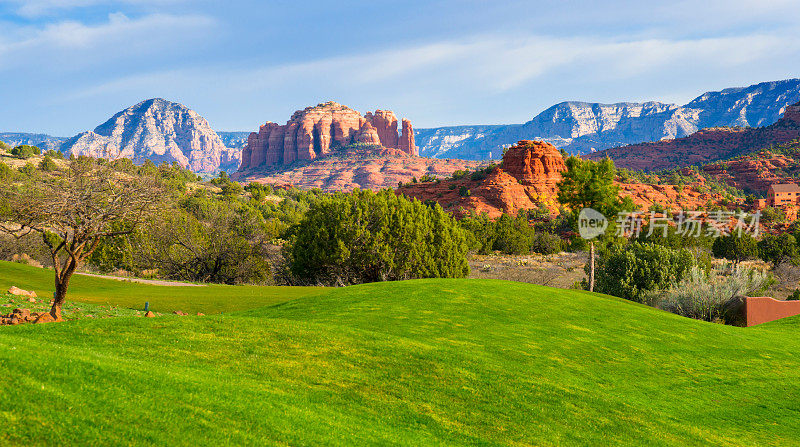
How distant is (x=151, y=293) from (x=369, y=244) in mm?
15386

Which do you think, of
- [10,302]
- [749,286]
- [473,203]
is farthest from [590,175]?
[473,203]

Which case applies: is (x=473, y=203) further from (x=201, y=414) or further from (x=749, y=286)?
(x=201, y=414)

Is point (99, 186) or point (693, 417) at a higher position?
A: point (99, 186)

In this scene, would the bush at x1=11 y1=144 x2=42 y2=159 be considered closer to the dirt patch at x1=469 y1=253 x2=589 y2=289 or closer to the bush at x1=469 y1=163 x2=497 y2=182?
the dirt patch at x1=469 y1=253 x2=589 y2=289

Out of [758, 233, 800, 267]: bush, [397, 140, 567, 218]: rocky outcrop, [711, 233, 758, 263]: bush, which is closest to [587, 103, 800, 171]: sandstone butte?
[397, 140, 567, 218]: rocky outcrop

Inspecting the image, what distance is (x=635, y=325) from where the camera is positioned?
61.4 ft

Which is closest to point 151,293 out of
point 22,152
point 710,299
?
point 710,299

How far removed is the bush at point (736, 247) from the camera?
60.8m

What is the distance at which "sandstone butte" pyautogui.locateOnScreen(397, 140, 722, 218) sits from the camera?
347 feet

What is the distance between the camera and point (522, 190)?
4385 inches

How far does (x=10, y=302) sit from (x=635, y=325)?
23.1 metres

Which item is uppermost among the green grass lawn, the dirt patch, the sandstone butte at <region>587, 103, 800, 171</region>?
the sandstone butte at <region>587, 103, 800, 171</region>

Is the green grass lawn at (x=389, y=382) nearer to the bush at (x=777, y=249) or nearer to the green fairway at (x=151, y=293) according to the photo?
the green fairway at (x=151, y=293)

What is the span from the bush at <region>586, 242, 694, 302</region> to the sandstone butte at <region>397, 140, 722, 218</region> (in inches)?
2331
